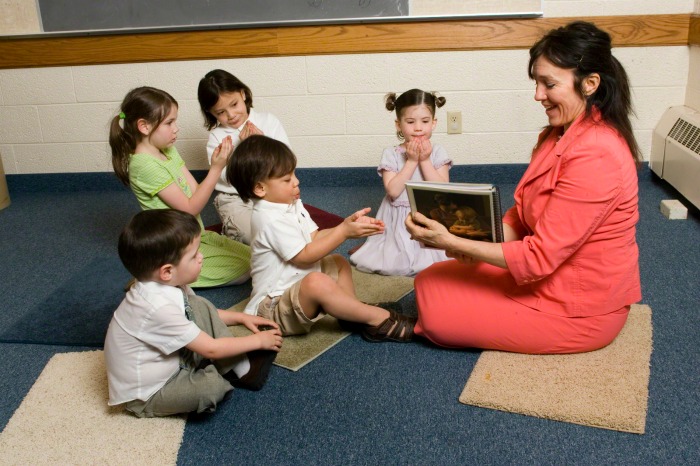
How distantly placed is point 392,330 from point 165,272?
709 millimetres

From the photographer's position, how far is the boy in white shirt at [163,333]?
162 centimetres

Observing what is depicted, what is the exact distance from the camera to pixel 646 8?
124 inches

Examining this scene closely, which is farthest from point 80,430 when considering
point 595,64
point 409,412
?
point 595,64

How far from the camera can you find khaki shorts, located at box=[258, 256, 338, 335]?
6.49 feet

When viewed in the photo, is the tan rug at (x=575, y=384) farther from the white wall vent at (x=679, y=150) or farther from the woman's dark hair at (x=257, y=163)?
the white wall vent at (x=679, y=150)

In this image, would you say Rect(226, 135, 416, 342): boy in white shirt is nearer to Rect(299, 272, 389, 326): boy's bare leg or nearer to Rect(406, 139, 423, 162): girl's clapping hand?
Rect(299, 272, 389, 326): boy's bare leg

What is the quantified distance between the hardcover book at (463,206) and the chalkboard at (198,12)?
1713mm

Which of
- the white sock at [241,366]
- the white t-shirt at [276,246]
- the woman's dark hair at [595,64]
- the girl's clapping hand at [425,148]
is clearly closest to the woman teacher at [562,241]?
the woman's dark hair at [595,64]

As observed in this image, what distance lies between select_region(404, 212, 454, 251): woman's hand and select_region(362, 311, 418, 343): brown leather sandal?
0.94 ft

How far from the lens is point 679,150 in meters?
3.03

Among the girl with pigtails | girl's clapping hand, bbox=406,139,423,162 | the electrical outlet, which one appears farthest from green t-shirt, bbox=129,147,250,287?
the electrical outlet

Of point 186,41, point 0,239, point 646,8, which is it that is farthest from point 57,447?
point 646,8

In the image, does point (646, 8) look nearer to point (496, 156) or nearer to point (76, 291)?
point (496, 156)

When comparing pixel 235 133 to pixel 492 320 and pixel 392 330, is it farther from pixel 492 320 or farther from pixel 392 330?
pixel 492 320
